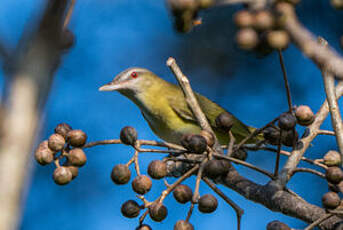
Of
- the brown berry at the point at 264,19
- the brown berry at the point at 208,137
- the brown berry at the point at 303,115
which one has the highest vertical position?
the brown berry at the point at 303,115

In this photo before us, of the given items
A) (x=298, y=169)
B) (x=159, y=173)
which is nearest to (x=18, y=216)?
(x=159, y=173)

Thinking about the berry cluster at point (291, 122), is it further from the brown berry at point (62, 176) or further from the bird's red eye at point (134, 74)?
the bird's red eye at point (134, 74)

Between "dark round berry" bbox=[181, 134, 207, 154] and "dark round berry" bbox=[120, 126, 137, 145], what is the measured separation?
138 mm

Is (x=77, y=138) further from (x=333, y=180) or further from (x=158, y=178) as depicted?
(x=333, y=180)

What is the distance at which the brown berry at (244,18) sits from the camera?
558 millimetres

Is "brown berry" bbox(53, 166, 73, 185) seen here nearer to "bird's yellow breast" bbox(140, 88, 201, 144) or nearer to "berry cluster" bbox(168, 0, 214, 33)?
"berry cluster" bbox(168, 0, 214, 33)

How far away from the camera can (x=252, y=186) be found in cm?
126

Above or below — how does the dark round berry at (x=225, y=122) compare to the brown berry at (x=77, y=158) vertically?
above

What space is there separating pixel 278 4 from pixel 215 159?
0.66 m

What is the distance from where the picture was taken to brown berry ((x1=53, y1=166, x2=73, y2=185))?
1155mm

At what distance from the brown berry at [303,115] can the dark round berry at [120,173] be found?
48 cm

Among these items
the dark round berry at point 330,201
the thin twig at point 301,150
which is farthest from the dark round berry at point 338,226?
the thin twig at point 301,150

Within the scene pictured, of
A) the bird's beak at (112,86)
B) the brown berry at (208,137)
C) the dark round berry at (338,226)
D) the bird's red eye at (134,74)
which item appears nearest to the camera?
the dark round berry at (338,226)

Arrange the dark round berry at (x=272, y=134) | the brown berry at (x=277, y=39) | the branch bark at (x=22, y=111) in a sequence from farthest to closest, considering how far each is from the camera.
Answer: the dark round berry at (x=272, y=134)
the brown berry at (x=277, y=39)
the branch bark at (x=22, y=111)
